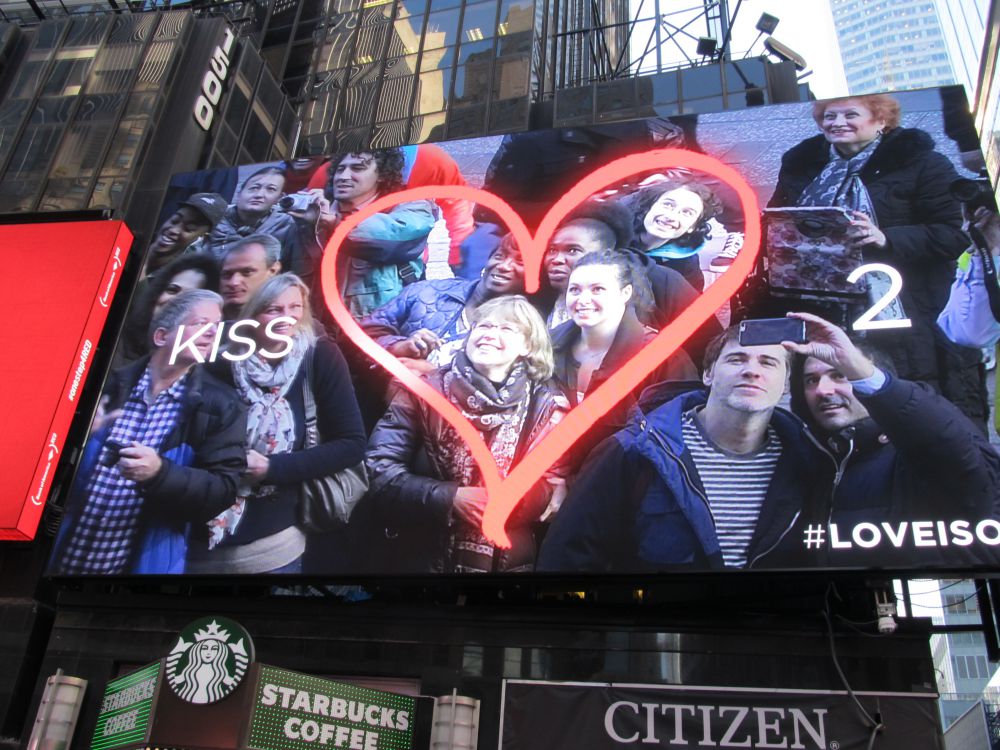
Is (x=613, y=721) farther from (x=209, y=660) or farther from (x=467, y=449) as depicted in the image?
(x=209, y=660)

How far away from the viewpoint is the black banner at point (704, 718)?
1021 centimetres

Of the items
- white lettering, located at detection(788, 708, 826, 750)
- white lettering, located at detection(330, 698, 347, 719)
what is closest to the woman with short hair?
white lettering, located at detection(788, 708, 826, 750)

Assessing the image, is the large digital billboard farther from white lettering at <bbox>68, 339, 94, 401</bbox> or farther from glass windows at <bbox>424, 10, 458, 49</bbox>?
glass windows at <bbox>424, 10, 458, 49</bbox>

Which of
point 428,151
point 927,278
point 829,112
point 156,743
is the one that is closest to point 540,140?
point 428,151

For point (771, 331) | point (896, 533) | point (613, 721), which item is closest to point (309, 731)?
point (613, 721)

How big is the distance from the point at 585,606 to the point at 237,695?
179 inches

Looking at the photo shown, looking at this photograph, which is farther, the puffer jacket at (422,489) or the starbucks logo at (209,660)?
the puffer jacket at (422,489)

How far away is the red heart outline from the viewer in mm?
12344

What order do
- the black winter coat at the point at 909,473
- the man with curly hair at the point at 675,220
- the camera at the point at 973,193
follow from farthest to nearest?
the man with curly hair at the point at 675,220, the camera at the point at 973,193, the black winter coat at the point at 909,473

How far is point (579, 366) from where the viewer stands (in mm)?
13188

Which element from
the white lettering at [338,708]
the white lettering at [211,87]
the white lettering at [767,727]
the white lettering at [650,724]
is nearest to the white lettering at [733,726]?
the white lettering at [767,727]

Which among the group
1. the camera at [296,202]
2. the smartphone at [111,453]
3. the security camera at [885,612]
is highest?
A: the camera at [296,202]

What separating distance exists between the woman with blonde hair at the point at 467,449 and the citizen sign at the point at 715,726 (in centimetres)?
218

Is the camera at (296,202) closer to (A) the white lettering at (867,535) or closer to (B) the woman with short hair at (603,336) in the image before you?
(B) the woman with short hair at (603,336)
